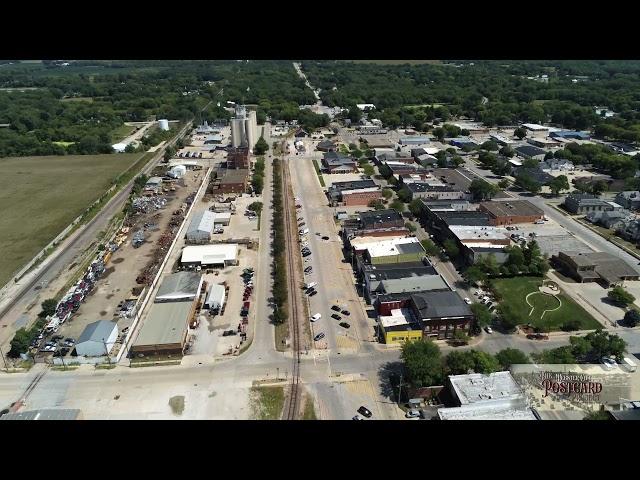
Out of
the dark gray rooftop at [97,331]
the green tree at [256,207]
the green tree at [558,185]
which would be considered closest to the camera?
A: the dark gray rooftop at [97,331]

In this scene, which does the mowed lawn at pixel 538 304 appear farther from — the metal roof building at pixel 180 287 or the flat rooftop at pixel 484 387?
the metal roof building at pixel 180 287

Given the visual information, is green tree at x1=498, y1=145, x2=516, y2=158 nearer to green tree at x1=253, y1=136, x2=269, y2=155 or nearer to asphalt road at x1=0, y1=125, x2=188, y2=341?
green tree at x1=253, y1=136, x2=269, y2=155

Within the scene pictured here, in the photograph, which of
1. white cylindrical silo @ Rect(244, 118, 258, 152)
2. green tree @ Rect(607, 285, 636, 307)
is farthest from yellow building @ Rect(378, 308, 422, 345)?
white cylindrical silo @ Rect(244, 118, 258, 152)

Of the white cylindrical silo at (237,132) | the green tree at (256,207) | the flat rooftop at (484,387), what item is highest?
the white cylindrical silo at (237,132)

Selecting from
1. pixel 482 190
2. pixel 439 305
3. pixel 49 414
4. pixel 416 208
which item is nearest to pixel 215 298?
pixel 49 414

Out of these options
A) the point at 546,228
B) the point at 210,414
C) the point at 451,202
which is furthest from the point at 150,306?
the point at 546,228

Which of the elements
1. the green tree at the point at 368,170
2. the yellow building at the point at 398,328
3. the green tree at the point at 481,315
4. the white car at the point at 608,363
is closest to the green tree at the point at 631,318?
the white car at the point at 608,363
